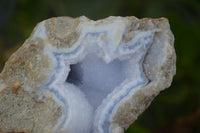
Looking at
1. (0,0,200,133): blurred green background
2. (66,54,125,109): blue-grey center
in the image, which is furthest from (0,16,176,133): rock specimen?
(0,0,200,133): blurred green background

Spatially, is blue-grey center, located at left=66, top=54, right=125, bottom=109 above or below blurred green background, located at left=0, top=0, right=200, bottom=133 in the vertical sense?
below

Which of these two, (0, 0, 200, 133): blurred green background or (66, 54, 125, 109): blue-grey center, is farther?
(0, 0, 200, 133): blurred green background

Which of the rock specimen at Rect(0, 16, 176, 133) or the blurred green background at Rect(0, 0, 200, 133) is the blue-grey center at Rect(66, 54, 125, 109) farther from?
the blurred green background at Rect(0, 0, 200, 133)

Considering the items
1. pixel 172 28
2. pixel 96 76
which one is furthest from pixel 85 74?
pixel 172 28

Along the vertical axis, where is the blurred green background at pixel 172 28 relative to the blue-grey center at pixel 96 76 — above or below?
above

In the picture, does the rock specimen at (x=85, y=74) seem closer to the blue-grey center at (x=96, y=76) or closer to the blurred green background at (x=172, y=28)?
the blue-grey center at (x=96, y=76)

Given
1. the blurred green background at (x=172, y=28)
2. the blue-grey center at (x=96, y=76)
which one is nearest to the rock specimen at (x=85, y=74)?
the blue-grey center at (x=96, y=76)

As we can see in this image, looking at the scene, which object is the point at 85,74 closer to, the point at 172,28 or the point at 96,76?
the point at 96,76
